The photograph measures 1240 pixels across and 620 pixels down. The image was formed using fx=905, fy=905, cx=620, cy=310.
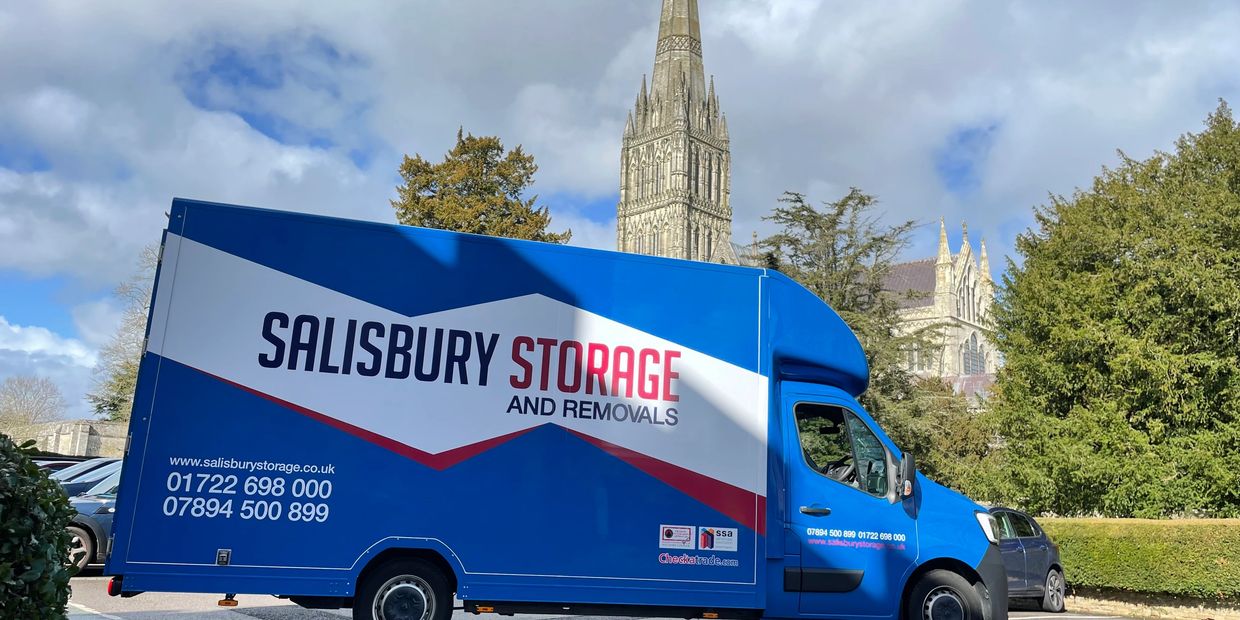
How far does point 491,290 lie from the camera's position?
745 centimetres

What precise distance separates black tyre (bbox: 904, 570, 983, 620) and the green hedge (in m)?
8.58

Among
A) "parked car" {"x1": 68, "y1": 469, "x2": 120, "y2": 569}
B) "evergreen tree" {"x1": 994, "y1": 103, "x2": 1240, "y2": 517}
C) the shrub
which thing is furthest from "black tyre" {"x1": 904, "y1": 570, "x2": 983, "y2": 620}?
"evergreen tree" {"x1": 994, "y1": 103, "x2": 1240, "y2": 517}

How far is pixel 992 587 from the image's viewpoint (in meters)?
7.84

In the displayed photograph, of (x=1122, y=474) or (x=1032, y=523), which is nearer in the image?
(x=1032, y=523)

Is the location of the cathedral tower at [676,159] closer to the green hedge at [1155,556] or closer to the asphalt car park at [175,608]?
the green hedge at [1155,556]

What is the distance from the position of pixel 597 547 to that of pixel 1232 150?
21.3m

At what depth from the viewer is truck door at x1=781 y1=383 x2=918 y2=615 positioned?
7.59 m

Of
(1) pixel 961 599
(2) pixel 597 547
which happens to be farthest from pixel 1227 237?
(2) pixel 597 547

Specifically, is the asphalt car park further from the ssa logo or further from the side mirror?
the side mirror

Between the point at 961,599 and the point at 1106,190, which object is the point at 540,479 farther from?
the point at 1106,190

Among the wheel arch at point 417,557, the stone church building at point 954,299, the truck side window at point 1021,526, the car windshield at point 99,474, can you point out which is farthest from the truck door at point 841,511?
the stone church building at point 954,299

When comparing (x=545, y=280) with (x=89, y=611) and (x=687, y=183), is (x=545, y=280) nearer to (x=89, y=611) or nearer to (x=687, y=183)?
(x=89, y=611)

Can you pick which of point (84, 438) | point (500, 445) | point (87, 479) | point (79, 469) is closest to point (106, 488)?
point (87, 479)

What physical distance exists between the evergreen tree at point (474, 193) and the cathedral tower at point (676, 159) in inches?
2567
